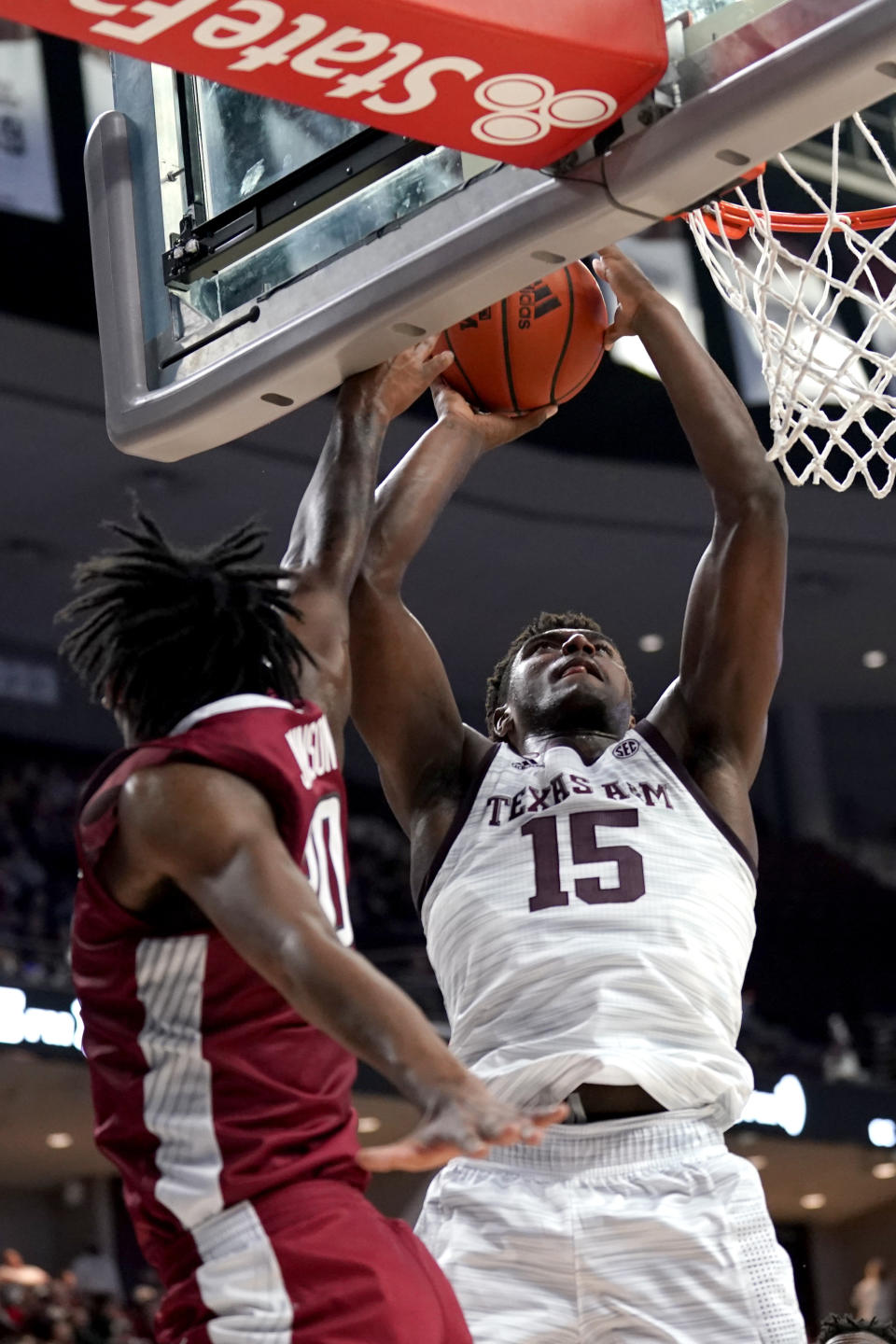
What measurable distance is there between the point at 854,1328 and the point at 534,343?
7.70 ft

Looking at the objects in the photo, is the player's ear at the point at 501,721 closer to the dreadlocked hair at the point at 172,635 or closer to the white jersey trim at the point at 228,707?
the dreadlocked hair at the point at 172,635

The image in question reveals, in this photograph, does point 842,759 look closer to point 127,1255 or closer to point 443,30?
point 127,1255

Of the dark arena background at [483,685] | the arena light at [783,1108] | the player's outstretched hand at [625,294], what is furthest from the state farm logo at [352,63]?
the arena light at [783,1108]

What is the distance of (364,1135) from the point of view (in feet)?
42.8

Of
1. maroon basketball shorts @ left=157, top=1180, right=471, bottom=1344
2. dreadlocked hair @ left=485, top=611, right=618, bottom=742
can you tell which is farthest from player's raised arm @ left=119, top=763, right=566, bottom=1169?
dreadlocked hair @ left=485, top=611, right=618, bottom=742

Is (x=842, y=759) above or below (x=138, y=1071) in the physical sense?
below

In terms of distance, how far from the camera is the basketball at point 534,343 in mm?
3027

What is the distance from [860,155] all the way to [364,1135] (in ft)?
34.5

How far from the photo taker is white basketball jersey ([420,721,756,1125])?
2.75 meters

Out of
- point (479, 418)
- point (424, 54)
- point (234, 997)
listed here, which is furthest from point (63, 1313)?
point (424, 54)

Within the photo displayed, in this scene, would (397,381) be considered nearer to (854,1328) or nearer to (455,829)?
(455,829)

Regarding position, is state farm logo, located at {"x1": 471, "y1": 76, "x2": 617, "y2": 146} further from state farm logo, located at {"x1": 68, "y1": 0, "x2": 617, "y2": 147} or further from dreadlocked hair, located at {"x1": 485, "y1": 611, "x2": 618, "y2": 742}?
dreadlocked hair, located at {"x1": 485, "y1": 611, "x2": 618, "y2": 742}

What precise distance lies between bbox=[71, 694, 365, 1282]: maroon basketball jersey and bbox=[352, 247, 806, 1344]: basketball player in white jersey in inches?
30.3

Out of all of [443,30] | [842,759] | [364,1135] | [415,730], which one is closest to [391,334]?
[443,30]
